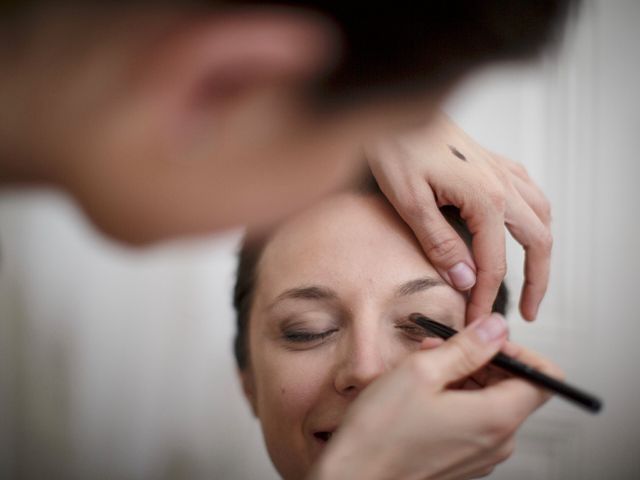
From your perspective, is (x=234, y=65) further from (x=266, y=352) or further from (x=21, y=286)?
(x=21, y=286)

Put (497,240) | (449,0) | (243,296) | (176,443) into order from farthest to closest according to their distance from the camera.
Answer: (176,443)
(243,296)
(497,240)
(449,0)

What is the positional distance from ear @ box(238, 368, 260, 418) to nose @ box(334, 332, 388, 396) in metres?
0.17

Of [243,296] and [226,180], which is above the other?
[226,180]

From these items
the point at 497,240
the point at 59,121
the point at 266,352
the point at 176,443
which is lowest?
the point at 176,443

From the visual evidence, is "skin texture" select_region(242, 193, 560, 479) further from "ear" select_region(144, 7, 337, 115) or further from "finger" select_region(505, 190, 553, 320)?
"ear" select_region(144, 7, 337, 115)

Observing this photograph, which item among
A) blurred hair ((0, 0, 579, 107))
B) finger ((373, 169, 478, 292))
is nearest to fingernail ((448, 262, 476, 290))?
finger ((373, 169, 478, 292))

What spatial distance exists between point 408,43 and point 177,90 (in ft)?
0.48

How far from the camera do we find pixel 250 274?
704 millimetres

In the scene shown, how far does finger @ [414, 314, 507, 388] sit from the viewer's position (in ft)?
1.59

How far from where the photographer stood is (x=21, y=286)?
0.78 m

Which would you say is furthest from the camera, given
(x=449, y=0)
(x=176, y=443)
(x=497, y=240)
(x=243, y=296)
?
(x=176, y=443)

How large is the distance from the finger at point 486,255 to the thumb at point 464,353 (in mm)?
110

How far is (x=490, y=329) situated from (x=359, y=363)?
0.44ft

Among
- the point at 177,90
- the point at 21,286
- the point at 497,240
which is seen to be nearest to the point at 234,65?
the point at 177,90
